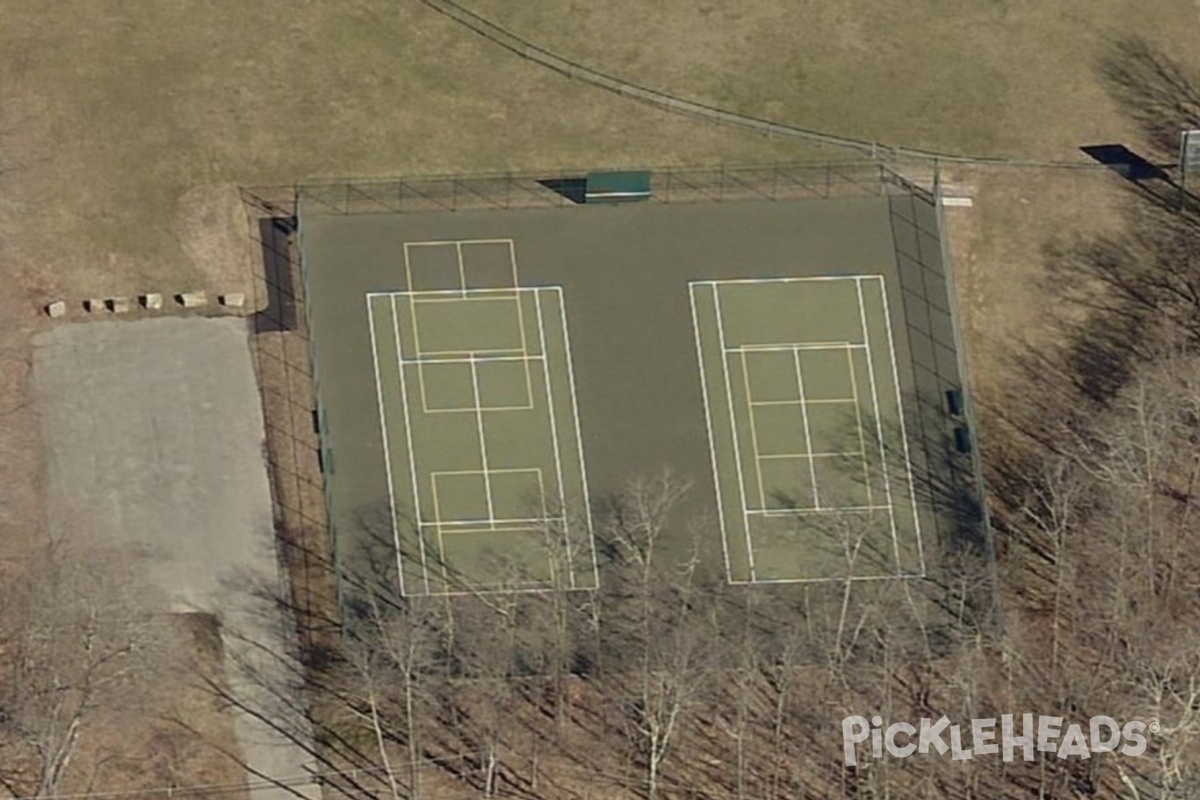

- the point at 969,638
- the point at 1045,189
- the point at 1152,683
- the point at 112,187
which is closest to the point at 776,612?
the point at 969,638

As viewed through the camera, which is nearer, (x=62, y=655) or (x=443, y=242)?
(x=62, y=655)

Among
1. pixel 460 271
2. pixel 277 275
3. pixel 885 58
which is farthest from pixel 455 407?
pixel 885 58

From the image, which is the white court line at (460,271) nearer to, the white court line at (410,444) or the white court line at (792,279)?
the white court line at (410,444)

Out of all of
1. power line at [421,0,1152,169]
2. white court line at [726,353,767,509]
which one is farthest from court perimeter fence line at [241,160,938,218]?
white court line at [726,353,767,509]

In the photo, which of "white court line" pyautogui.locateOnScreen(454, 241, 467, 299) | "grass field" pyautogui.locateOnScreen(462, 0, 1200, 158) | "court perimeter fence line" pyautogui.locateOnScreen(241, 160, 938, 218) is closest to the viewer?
"white court line" pyautogui.locateOnScreen(454, 241, 467, 299)

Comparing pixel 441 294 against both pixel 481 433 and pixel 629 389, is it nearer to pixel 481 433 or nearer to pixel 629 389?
pixel 481 433

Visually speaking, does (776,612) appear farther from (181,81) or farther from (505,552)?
(181,81)

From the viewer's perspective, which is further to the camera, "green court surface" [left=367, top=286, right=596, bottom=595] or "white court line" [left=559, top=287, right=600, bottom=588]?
"white court line" [left=559, top=287, right=600, bottom=588]

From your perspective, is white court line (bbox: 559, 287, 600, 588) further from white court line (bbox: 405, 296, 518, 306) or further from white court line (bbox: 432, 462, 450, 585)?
white court line (bbox: 432, 462, 450, 585)
